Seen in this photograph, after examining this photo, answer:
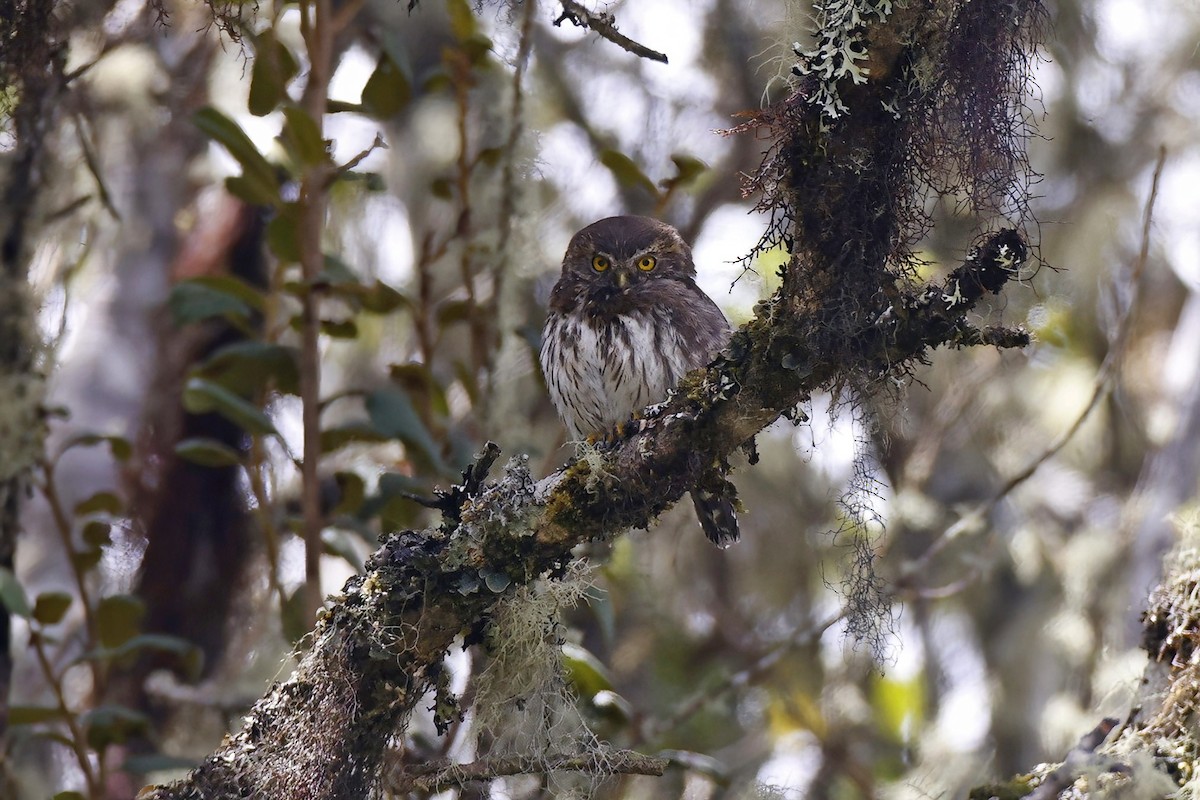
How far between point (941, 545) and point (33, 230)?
3206 millimetres

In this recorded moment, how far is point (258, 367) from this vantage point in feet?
13.0

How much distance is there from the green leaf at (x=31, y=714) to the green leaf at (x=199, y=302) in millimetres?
1213

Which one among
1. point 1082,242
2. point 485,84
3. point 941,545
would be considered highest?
point 1082,242

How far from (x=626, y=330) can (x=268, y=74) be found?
1493 millimetres

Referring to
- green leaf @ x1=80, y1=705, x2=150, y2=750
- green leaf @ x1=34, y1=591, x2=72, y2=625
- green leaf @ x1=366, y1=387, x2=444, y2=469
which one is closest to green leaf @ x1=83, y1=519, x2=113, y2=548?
green leaf @ x1=34, y1=591, x2=72, y2=625

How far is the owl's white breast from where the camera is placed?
4402 mm

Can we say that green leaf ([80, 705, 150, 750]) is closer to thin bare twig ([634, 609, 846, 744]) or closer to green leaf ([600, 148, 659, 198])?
thin bare twig ([634, 609, 846, 744])

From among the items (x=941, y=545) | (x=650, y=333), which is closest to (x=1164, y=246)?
(x=941, y=545)

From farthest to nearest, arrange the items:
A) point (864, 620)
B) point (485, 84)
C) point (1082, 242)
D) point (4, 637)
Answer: point (1082, 242)
point (485, 84)
point (4, 637)
point (864, 620)

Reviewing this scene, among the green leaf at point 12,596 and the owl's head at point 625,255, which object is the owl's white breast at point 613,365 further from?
the green leaf at point 12,596

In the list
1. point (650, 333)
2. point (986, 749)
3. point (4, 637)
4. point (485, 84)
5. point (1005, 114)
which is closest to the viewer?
point (1005, 114)

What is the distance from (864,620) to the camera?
2729 mm

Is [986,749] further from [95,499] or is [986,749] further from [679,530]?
[95,499]

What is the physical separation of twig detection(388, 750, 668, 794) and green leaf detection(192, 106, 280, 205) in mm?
1781
